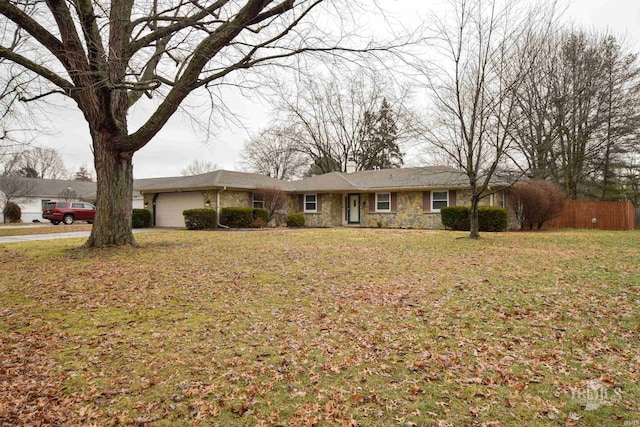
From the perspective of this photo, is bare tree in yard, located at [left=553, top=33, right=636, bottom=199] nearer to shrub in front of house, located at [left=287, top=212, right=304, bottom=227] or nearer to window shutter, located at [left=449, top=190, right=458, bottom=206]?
window shutter, located at [left=449, top=190, right=458, bottom=206]

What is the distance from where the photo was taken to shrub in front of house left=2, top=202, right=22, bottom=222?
2950 centimetres

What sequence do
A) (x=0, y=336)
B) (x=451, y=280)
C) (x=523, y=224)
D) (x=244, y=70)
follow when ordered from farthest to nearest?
1. (x=523, y=224)
2. (x=244, y=70)
3. (x=451, y=280)
4. (x=0, y=336)

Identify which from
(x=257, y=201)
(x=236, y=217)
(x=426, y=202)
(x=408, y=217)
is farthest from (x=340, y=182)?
(x=236, y=217)

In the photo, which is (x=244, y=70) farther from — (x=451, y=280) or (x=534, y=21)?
(x=534, y=21)

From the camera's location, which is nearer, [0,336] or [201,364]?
[201,364]

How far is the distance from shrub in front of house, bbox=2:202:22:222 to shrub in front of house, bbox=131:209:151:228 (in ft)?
49.7

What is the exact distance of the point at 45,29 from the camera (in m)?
8.41

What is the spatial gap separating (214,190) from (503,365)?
740 inches

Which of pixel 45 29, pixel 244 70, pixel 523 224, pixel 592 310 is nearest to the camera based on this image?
pixel 592 310

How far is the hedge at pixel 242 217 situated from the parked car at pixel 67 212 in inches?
440

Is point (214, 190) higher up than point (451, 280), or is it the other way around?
point (214, 190)

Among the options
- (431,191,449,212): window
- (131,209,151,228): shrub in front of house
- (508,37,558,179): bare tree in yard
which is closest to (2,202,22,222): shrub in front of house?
(131,209,151,228): shrub in front of house

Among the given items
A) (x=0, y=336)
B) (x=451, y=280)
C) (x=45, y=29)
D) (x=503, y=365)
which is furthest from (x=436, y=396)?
(x=45, y=29)

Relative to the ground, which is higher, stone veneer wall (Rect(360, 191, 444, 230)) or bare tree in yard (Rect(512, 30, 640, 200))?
bare tree in yard (Rect(512, 30, 640, 200))
